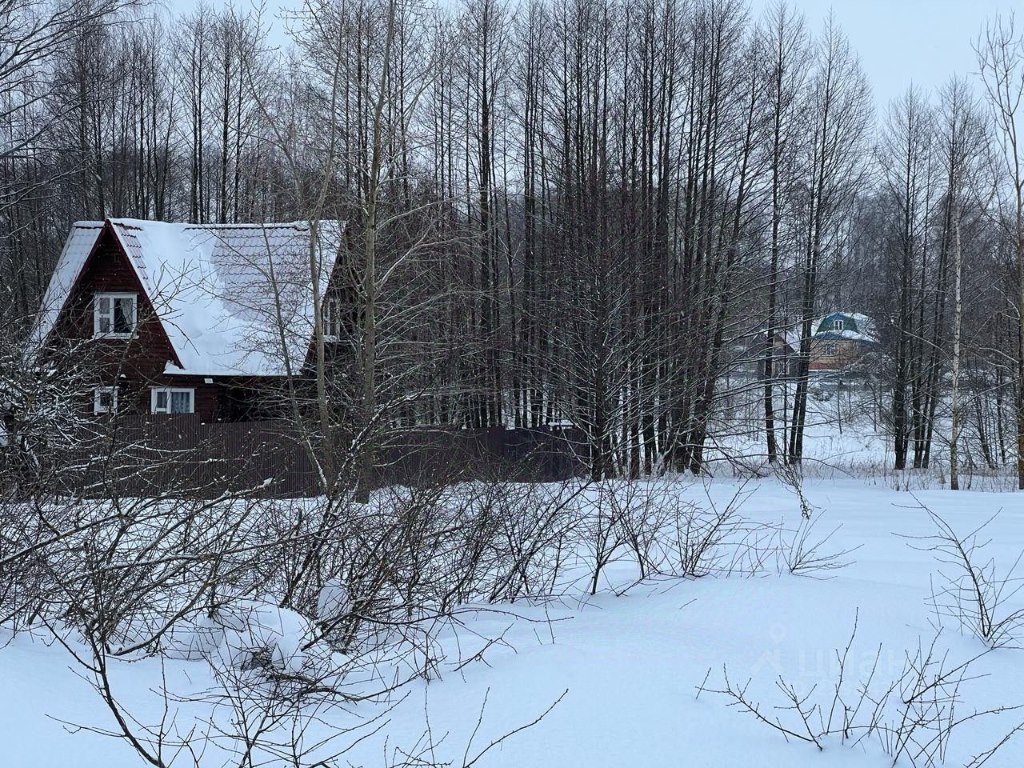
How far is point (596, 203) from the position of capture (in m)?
23.8

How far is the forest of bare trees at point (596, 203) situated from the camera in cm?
1784

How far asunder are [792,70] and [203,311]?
18497mm

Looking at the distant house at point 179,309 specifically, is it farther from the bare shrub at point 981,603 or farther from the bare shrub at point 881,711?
the bare shrub at point 881,711

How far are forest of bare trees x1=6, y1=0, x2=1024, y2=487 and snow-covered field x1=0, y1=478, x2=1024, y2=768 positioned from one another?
9.44m

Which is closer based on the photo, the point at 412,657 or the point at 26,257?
the point at 412,657

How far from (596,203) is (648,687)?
66.0 ft

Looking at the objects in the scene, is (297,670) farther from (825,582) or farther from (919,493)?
(919,493)

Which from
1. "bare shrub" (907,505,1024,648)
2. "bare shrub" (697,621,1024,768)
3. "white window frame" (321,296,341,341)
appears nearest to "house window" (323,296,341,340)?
"white window frame" (321,296,341,341)

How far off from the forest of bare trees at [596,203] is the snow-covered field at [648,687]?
31.0 ft

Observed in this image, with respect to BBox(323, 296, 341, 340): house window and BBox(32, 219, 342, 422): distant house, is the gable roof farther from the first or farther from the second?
BBox(323, 296, 341, 340): house window

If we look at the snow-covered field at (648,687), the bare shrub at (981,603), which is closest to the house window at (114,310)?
the snow-covered field at (648,687)

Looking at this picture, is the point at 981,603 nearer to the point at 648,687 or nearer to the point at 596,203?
the point at 648,687

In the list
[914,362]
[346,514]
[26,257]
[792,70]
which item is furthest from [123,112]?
[346,514]

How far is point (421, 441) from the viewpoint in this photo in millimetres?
16594
